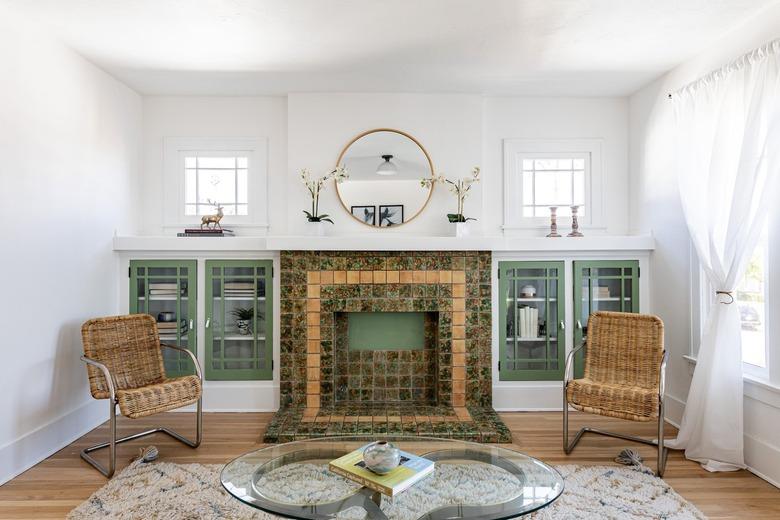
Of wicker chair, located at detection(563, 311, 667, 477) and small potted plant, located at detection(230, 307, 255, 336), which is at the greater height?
small potted plant, located at detection(230, 307, 255, 336)

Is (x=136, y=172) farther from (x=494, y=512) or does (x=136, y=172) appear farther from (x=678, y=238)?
(x=678, y=238)

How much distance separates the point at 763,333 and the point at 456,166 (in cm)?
236

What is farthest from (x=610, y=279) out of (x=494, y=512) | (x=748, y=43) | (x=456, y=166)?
(x=494, y=512)

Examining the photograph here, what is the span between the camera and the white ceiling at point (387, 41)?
8.78ft

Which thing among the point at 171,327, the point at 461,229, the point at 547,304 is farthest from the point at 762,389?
the point at 171,327

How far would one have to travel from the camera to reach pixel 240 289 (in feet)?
12.8

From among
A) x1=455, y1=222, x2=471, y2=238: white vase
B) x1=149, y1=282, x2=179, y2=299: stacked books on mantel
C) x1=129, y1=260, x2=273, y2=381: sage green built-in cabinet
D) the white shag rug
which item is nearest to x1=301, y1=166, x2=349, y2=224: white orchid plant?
x1=129, y1=260, x2=273, y2=381: sage green built-in cabinet

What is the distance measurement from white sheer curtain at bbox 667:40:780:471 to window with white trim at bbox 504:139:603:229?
1.08m

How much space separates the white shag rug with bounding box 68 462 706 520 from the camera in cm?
210

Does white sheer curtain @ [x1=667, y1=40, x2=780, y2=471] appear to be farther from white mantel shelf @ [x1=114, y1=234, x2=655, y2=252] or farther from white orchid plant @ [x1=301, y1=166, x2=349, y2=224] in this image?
white orchid plant @ [x1=301, y1=166, x2=349, y2=224]

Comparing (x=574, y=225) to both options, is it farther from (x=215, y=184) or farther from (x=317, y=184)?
(x=215, y=184)

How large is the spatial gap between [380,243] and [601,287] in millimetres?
1811

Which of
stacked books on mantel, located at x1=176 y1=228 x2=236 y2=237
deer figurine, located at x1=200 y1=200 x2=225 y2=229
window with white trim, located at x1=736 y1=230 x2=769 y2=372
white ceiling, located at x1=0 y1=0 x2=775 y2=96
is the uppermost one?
white ceiling, located at x1=0 y1=0 x2=775 y2=96

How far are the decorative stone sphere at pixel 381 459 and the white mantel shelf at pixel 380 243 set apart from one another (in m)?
1.95
